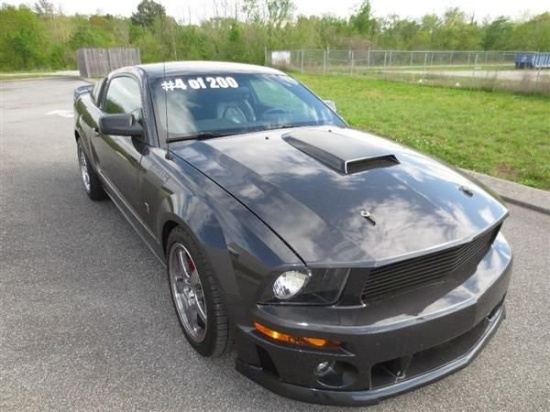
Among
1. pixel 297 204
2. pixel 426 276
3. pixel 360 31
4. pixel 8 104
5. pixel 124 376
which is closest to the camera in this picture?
pixel 426 276

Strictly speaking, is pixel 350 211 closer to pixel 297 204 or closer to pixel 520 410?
pixel 297 204

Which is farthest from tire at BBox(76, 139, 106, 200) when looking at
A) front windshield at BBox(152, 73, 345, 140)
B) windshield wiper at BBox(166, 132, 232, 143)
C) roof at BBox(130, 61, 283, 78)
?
windshield wiper at BBox(166, 132, 232, 143)

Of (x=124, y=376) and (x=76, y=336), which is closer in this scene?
(x=124, y=376)

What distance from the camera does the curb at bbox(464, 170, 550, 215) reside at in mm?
4289

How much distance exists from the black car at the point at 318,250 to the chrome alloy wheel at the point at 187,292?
0.01m

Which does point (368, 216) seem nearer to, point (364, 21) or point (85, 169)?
point (85, 169)

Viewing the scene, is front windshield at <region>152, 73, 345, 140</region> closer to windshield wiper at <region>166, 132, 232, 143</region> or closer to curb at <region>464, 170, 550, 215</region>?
windshield wiper at <region>166, 132, 232, 143</region>

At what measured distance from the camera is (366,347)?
5.28 feet

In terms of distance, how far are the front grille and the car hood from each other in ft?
0.16

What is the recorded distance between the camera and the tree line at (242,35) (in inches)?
1314

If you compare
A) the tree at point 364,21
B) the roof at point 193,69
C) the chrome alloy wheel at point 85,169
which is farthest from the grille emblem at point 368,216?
the tree at point 364,21

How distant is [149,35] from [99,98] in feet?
101

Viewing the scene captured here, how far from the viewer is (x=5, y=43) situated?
1427 inches

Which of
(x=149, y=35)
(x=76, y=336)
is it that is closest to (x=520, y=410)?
(x=76, y=336)
